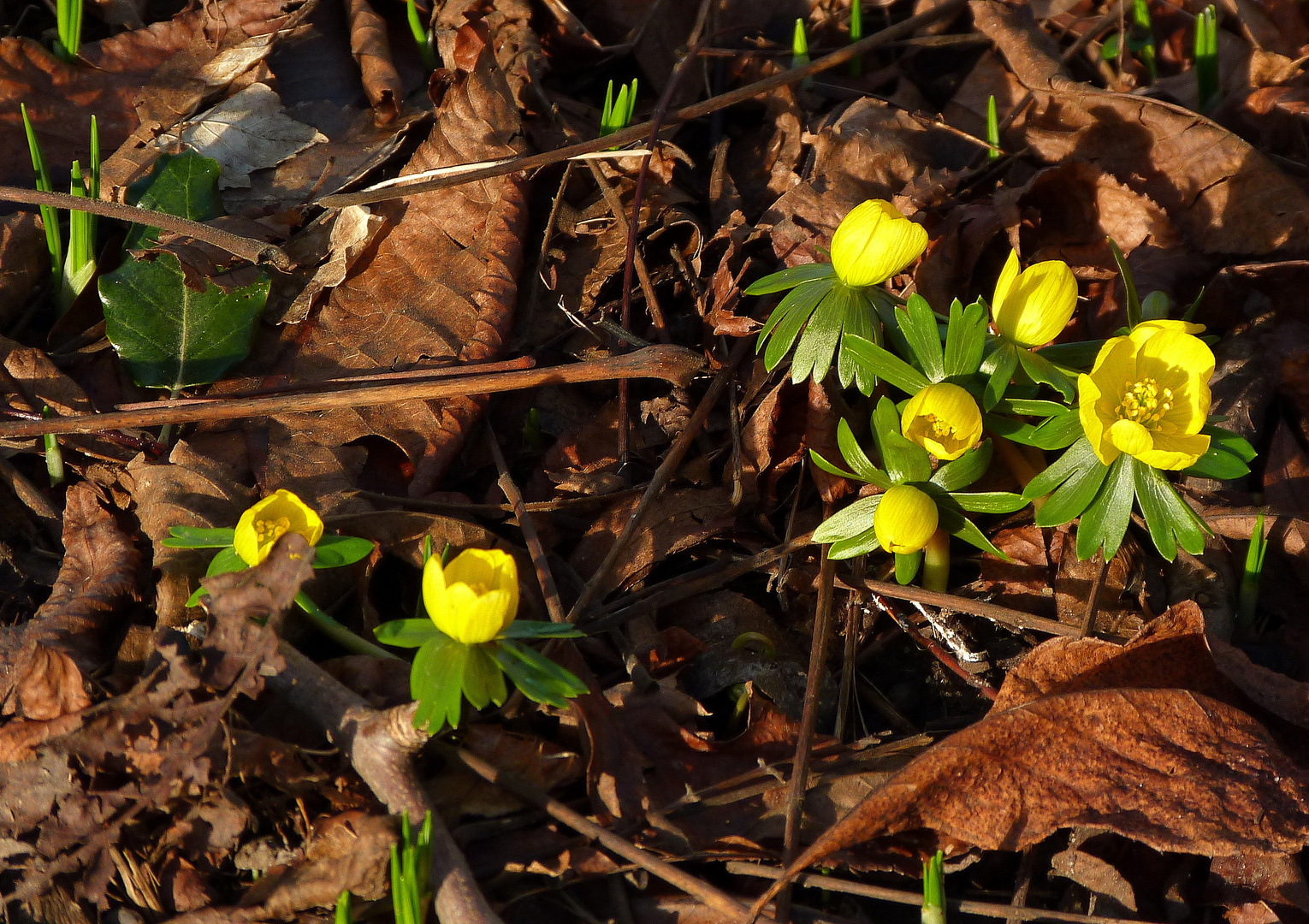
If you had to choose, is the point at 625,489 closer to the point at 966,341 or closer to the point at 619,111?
the point at 966,341

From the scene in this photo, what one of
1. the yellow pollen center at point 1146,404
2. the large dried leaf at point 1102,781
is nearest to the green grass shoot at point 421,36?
the yellow pollen center at point 1146,404

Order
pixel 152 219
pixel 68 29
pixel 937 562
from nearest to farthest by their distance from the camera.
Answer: pixel 937 562
pixel 152 219
pixel 68 29

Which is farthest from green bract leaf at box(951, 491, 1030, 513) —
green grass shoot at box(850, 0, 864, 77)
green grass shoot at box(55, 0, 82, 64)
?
green grass shoot at box(55, 0, 82, 64)

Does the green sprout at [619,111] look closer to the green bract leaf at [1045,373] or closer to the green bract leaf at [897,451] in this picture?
the green bract leaf at [897,451]

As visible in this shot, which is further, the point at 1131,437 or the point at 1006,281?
the point at 1006,281

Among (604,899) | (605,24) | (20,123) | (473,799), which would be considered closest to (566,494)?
(473,799)

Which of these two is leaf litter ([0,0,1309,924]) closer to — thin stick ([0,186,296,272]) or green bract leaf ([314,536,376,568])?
green bract leaf ([314,536,376,568])

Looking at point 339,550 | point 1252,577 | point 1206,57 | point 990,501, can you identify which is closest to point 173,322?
point 339,550
